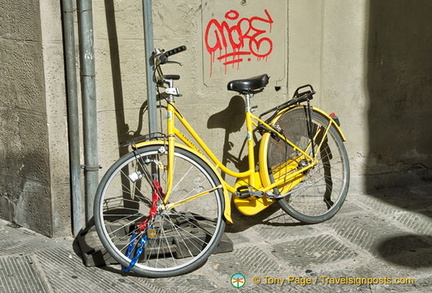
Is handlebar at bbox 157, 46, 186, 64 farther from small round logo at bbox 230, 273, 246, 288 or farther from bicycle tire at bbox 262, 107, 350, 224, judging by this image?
small round logo at bbox 230, 273, 246, 288

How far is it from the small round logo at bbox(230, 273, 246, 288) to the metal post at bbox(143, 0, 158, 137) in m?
1.13

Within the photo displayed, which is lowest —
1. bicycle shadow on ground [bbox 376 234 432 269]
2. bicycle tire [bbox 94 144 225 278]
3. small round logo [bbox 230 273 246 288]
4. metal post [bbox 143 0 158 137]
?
small round logo [bbox 230 273 246 288]

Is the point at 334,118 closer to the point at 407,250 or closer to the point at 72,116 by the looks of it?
the point at 407,250

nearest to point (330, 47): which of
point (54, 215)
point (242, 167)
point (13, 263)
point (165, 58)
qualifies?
point (242, 167)

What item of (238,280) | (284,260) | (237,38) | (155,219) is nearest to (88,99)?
(155,219)

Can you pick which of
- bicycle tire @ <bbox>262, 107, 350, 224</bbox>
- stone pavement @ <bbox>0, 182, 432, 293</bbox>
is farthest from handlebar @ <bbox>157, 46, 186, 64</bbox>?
stone pavement @ <bbox>0, 182, 432, 293</bbox>

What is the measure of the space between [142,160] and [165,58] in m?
0.71

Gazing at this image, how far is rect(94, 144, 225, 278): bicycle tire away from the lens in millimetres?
4410

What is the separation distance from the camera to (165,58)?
4.54 metres

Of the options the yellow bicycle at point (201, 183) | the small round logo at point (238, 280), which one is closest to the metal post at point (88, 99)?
the yellow bicycle at point (201, 183)

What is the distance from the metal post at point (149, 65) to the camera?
471 cm

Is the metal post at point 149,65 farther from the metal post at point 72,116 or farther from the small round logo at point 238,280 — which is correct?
the small round logo at point 238,280

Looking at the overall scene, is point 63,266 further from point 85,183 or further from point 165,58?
point 165,58

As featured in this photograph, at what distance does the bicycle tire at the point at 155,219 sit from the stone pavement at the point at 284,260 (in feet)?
0.50
